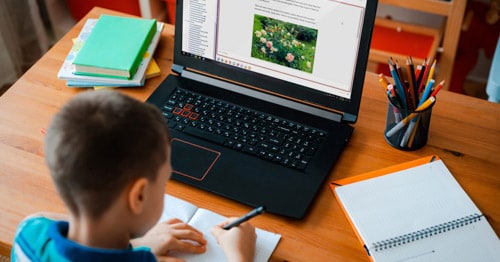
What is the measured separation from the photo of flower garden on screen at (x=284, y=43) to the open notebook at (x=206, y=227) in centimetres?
36

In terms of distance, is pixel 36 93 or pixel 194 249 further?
pixel 36 93

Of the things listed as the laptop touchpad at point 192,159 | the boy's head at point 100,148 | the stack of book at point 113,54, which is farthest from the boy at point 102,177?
the stack of book at point 113,54

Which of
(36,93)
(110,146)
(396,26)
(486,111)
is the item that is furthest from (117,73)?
(396,26)

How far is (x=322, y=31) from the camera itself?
3.90 feet

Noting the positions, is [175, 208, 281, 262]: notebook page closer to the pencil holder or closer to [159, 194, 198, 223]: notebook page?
[159, 194, 198, 223]: notebook page

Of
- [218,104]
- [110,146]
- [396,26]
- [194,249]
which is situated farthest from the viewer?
[396,26]

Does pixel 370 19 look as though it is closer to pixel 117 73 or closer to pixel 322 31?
pixel 322 31

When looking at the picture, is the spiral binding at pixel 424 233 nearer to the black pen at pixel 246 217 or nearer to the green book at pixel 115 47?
the black pen at pixel 246 217

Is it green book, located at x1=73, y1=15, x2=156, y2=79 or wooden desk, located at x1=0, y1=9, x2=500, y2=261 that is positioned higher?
green book, located at x1=73, y1=15, x2=156, y2=79

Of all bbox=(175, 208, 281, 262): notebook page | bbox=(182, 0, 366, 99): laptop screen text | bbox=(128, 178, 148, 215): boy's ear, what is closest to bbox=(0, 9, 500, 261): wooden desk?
bbox=(175, 208, 281, 262): notebook page

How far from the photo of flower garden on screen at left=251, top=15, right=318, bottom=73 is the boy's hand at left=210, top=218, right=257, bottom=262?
1.22ft

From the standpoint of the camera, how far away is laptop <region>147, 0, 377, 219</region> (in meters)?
1.14

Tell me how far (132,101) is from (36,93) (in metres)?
0.63

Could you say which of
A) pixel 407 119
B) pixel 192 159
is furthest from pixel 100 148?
pixel 407 119
